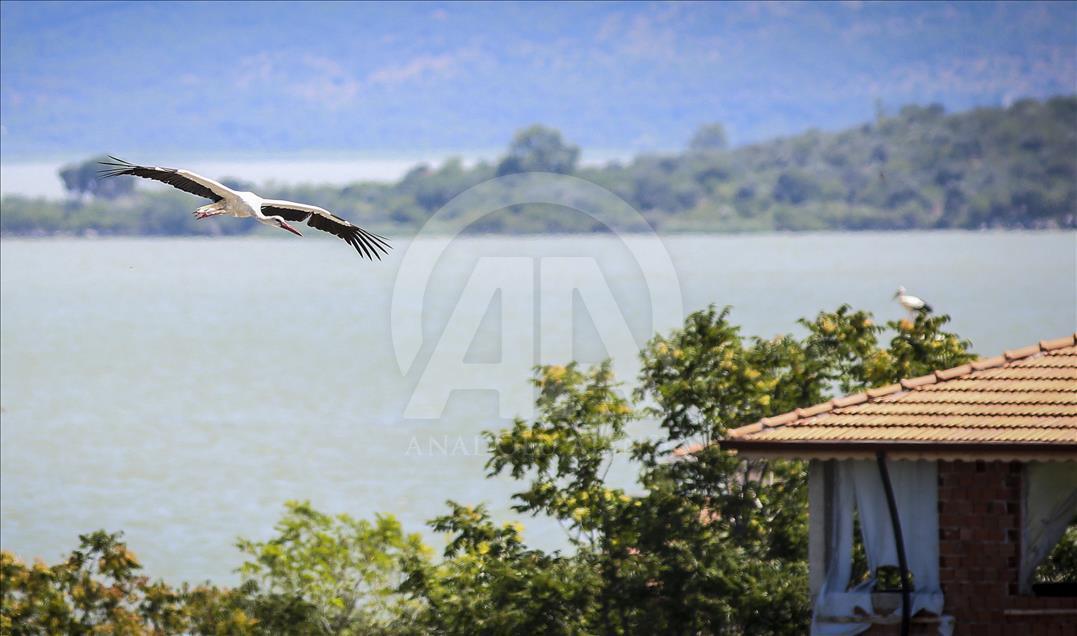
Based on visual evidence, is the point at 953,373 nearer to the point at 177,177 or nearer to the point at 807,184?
the point at 177,177

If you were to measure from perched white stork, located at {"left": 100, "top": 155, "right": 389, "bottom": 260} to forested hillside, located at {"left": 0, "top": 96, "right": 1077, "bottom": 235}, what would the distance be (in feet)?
289

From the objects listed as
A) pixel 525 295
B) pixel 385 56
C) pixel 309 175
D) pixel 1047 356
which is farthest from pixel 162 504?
pixel 385 56

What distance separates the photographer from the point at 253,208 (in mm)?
8328

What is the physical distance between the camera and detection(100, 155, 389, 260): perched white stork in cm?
830

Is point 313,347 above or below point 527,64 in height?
below

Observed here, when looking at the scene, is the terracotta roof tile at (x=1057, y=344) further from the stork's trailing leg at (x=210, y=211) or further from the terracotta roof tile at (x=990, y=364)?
the stork's trailing leg at (x=210, y=211)

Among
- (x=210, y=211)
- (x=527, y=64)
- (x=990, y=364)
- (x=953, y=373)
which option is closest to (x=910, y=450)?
(x=953, y=373)

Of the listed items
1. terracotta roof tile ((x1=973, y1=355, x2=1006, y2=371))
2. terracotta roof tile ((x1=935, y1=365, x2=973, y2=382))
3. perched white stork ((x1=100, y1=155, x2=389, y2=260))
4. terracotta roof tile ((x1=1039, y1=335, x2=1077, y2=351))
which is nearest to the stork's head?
perched white stork ((x1=100, y1=155, x2=389, y2=260))

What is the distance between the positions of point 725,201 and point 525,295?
84.4ft

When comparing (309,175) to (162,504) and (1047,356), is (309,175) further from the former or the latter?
(1047,356)

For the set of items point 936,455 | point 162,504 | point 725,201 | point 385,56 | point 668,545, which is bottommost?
point 162,504

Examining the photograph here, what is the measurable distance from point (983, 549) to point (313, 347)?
79225 mm

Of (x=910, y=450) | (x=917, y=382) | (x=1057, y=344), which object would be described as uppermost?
(x=1057, y=344)

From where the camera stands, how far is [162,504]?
48.9 metres
